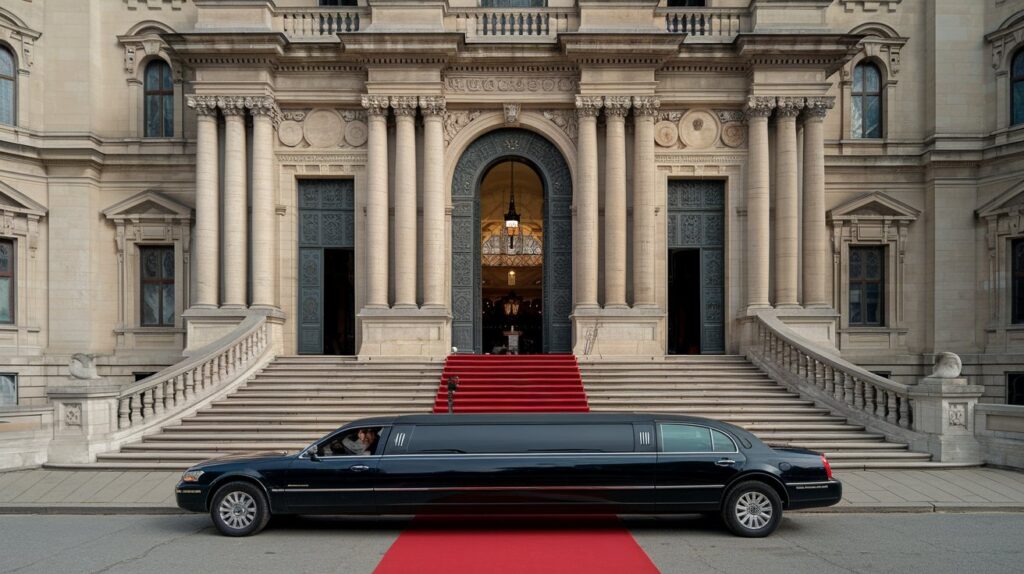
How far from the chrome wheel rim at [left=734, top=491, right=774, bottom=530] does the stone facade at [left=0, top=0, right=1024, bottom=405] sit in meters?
10.2

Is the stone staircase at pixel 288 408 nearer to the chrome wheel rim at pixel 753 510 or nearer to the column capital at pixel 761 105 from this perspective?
the chrome wheel rim at pixel 753 510

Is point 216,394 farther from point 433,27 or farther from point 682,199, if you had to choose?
point 682,199

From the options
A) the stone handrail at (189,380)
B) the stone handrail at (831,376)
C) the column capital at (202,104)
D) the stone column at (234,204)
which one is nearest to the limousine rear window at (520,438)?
the stone handrail at (831,376)

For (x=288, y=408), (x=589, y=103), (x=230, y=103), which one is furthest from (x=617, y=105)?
(x=288, y=408)

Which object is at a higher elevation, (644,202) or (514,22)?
(514,22)

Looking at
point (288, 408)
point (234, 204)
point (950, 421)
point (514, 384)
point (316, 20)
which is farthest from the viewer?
point (316, 20)

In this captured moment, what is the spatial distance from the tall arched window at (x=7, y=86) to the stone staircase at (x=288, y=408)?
1083 centimetres

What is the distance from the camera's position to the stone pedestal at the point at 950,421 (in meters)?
14.8

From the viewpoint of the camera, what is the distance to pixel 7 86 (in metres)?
22.4

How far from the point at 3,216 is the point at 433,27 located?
42.0 feet

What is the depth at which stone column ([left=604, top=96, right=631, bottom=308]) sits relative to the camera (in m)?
21.0

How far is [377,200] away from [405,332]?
11.7 feet

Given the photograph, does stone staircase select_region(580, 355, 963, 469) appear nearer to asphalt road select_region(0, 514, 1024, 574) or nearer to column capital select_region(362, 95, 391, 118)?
asphalt road select_region(0, 514, 1024, 574)

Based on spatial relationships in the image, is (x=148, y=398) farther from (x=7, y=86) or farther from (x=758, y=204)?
(x=758, y=204)
